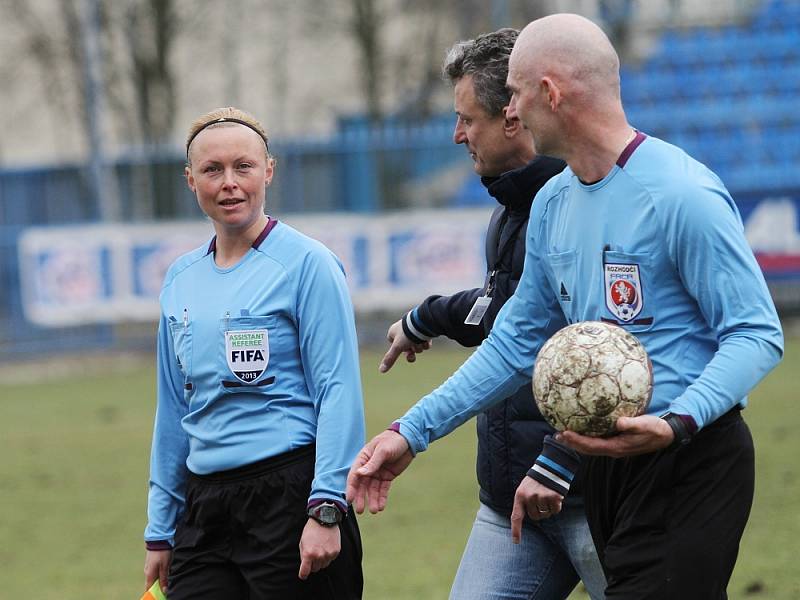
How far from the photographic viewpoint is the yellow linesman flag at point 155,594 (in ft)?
14.0

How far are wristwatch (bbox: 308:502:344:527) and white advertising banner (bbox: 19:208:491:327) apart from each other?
1488cm

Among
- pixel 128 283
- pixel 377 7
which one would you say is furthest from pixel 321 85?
pixel 128 283

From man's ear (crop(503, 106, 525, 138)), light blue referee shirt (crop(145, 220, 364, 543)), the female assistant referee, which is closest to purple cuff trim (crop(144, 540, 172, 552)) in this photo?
the female assistant referee

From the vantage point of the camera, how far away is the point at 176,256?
1898 cm

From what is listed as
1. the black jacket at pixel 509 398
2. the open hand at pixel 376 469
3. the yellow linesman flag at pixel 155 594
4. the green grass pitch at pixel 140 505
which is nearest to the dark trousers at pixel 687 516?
the open hand at pixel 376 469

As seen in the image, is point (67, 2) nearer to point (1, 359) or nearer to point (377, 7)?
point (377, 7)

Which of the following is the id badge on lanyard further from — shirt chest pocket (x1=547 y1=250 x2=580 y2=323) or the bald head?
the bald head

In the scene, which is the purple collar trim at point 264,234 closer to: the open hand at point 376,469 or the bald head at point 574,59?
the open hand at point 376,469

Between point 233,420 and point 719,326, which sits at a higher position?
point 719,326

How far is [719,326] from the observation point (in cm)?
319

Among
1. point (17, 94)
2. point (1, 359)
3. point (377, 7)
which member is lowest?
point (1, 359)

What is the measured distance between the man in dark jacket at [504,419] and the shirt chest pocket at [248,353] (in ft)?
2.09

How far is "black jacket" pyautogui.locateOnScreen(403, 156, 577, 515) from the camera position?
406 cm

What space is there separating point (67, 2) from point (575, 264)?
26.0 meters
